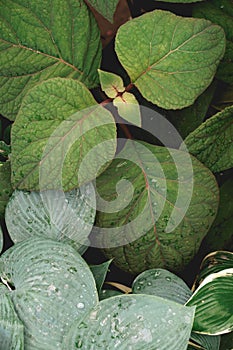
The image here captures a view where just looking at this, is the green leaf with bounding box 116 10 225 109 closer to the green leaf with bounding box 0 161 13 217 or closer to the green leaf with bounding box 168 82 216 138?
the green leaf with bounding box 168 82 216 138

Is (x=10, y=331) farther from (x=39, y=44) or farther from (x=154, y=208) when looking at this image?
(x=39, y=44)

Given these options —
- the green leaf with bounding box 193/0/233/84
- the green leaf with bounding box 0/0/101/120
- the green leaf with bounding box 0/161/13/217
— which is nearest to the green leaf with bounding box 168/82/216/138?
the green leaf with bounding box 193/0/233/84

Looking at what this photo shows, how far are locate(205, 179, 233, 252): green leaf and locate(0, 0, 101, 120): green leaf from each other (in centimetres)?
28

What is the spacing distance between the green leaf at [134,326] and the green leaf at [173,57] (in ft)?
0.90

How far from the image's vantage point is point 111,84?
31.7 inches

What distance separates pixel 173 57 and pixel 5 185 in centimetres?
29

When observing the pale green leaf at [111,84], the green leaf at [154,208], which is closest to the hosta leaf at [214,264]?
the green leaf at [154,208]

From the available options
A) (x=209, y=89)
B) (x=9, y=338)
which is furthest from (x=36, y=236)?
(x=209, y=89)

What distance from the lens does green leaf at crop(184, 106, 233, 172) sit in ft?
2.64

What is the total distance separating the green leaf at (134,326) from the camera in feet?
2.13

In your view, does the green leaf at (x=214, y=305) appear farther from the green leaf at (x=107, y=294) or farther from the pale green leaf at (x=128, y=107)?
the pale green leaf at (x=128, y=107)

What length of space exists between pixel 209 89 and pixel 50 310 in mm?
420

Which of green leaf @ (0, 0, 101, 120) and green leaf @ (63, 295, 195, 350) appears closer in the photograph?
green leaf @ (63, 295, 195, 350)

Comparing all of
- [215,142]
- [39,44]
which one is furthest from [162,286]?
[39,44]
